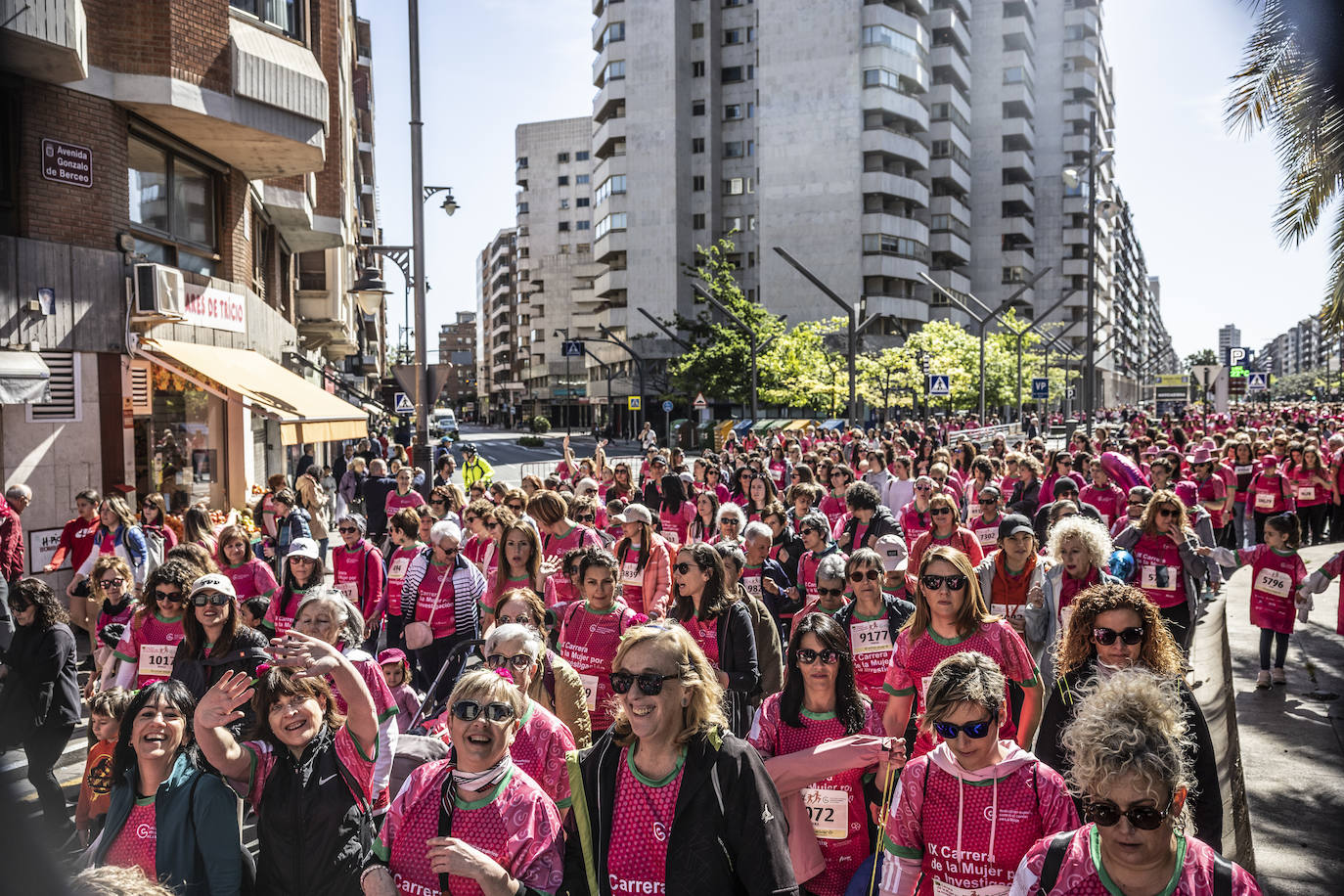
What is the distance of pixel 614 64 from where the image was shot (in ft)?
242

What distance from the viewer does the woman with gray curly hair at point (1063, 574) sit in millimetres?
6340

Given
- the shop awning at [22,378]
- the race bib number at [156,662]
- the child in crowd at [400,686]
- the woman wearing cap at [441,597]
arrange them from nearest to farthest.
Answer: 1. the child in crowd at [400,686]
2. the race bib number at [156,662]
3. the woman wearing cap at [441,597]
4. the shop awning at [22,378]

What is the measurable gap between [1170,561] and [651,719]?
566 cm

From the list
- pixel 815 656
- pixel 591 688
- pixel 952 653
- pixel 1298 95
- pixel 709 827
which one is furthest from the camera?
pixel 591 688

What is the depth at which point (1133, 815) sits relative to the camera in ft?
8.86

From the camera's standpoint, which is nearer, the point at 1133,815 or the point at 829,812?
the point at 1133,815

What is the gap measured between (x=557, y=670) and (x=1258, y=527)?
544 inches

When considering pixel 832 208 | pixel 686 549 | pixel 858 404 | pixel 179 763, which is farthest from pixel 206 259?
pixel 832 208

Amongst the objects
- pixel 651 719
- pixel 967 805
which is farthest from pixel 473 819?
pixel 967 805

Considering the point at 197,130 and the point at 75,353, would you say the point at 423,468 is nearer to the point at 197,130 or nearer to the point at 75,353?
the point at 75,353

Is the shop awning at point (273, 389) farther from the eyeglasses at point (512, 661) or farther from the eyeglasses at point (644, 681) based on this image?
the eyeglasses at point (644, 681)

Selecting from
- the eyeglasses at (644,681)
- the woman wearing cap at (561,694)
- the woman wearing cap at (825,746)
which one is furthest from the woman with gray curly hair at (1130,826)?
the woman wearing cap at (561,694)

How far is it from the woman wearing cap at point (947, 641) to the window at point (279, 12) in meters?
14.5

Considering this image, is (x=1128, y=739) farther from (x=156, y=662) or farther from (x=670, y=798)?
(x=156, y=662)
